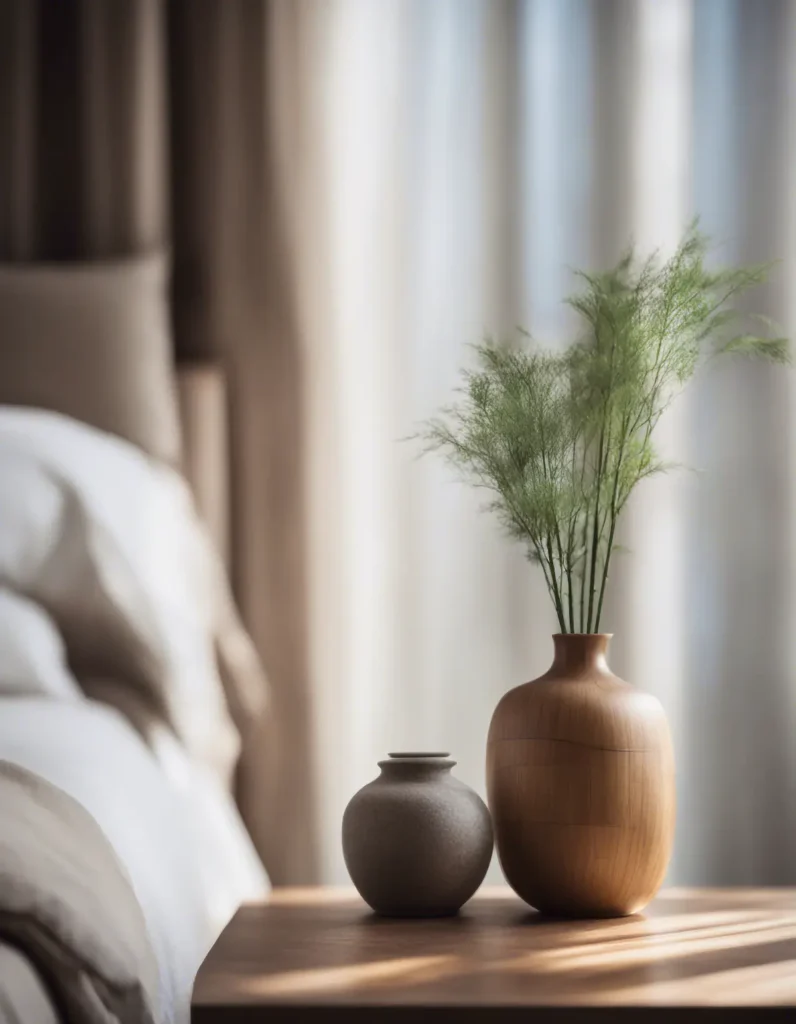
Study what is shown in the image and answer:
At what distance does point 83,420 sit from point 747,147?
1.21 m

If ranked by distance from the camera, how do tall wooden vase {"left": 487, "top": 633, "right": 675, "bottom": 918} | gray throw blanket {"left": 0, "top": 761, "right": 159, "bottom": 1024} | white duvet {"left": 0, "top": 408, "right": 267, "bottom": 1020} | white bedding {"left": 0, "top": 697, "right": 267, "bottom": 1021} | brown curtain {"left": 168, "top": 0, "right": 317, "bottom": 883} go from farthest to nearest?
1. brown curtain {"left": 168, "top": 0, "right": 317, "bottom": 883}
2. white duvet {"left": 0, "top": 408, "right": 267, "bottom": 1020}
3. tall wooden vase {"left": 487, "top": 633, "right": 675, "bottom": 918}
4. white bedding {"left": 0, "top": 697, "right": 267, "bottom": 1021}
5. gray throw blanket {"left": 0, "top": 761, "right": 159, "bottom": 1024}

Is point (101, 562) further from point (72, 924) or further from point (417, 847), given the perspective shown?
point (72, 924)

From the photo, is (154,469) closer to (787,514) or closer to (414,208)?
(414,208)

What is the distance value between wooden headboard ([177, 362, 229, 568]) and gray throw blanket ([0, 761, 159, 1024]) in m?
1.17

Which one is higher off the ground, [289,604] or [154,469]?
[154,469]

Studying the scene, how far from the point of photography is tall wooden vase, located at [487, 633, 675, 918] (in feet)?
4.38

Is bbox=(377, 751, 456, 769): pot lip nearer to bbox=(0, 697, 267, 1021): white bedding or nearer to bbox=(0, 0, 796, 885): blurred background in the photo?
bbox=(0, 697, 267, 1021): white bedding

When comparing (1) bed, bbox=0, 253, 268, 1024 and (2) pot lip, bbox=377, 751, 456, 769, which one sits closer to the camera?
(1) bed, bbox=0, 253, 268, 1024

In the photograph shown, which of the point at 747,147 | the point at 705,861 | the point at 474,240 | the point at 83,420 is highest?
the point at 747,147

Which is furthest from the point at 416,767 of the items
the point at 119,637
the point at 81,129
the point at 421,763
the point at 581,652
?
the point at 81,129

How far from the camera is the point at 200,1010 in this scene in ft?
3.13

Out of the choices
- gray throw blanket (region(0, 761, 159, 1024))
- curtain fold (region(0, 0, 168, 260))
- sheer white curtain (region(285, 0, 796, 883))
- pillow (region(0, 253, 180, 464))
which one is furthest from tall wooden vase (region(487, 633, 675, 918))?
curtain fold (region(0, 0, 168, 260))

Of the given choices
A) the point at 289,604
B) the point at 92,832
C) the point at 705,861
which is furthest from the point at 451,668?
the point at 92,832

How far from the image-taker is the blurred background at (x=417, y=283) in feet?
7.13
